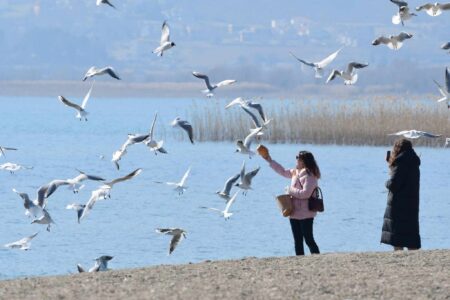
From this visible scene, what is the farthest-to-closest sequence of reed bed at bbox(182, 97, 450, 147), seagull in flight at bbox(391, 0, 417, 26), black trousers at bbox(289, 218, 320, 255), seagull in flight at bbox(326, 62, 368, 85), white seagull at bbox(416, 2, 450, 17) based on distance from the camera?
reed bed at bbox(182, 97, 450, 147)
seagull in flight at bbox(326, 62, 368, 85)
white seagull at bbox(416, 2, 450, 17)
seagull in flight at bbox(391, 0, 417, 26)
black trousers at bbox(289, 218, 320, 255)

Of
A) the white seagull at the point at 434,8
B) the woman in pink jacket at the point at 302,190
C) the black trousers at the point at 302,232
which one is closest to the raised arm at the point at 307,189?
the woman in pink jacket at the point at 302,190

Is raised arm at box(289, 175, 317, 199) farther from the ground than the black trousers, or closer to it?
farther from the ground

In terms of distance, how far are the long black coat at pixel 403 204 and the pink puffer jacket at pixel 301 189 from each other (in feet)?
2.18

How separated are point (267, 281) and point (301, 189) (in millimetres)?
1795

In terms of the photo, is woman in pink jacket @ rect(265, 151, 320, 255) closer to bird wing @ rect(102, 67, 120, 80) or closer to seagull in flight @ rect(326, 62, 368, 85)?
bird wing @ rect(102, 67, 120, 80)

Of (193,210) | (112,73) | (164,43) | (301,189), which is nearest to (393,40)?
(164,43)

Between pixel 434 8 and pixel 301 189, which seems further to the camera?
pixel 434 8

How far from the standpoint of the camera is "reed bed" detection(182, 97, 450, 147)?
33.4 metres

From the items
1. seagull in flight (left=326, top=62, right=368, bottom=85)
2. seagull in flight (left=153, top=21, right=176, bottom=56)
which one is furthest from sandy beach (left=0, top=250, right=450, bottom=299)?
seagull in flight (left=326, top=62, right=368, bottom=85)

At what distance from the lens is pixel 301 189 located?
1188cm

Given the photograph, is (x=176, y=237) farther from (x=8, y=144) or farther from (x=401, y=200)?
Answer: (x=8, y=144)

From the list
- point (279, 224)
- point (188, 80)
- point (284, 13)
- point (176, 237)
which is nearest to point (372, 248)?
point (279, 224)

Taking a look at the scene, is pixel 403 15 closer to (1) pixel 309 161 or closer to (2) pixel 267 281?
(1) pixel 309 161

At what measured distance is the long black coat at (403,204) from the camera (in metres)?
12.0
